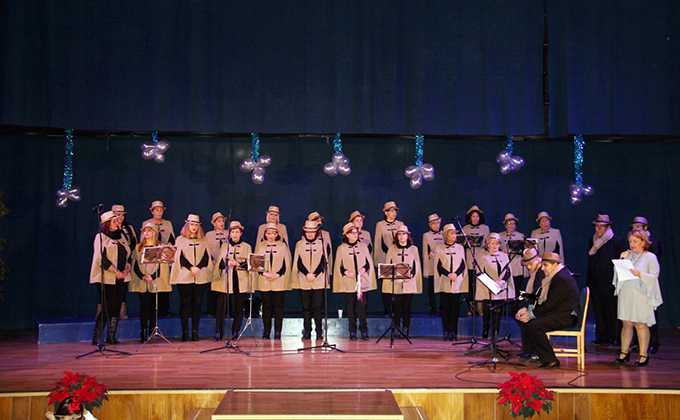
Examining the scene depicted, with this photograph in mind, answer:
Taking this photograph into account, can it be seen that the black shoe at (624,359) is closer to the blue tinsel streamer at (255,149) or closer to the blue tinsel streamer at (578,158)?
the blue tinsel streamer at (578,158)

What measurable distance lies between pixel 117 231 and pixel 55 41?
3.24m

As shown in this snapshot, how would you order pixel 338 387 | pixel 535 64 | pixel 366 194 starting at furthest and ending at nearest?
pixel 366 194 < pixel 535 64 < pixel 338 387

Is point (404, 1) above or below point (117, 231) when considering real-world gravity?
above

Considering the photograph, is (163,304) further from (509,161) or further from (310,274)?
(509,161)

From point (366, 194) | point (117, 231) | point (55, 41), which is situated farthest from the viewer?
point (366, 194)

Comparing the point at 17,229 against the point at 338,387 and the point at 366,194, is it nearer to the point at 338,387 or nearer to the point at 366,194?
the point at 366,194

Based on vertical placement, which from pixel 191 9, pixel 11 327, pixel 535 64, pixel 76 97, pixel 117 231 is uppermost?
pixel 191 9

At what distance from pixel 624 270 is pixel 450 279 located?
2632 mm

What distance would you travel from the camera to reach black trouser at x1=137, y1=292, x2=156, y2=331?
29.6 feet

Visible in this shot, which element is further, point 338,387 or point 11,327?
point 11,327

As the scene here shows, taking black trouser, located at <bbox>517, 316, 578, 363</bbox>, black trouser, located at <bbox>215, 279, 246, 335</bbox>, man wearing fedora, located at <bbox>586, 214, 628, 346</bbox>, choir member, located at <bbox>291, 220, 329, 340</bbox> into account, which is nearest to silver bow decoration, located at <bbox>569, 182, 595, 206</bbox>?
man wearing fedora, located at <bbox>586, 214, 628, 346</bbox>

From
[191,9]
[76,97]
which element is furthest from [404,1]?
[76,97]

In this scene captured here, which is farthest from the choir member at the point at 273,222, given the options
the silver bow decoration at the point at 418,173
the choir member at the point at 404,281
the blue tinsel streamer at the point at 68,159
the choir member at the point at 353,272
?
the blue tinsel streamer at the point at 68,159

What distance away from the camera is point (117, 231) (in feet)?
28.3
